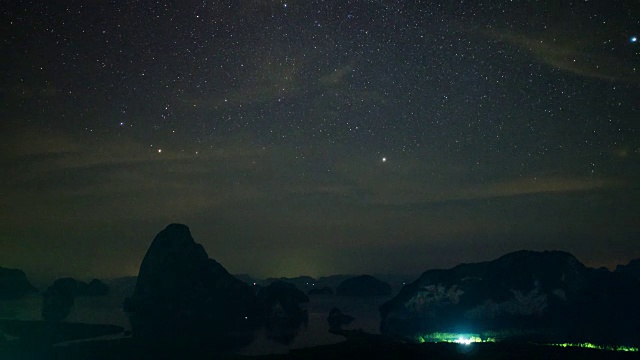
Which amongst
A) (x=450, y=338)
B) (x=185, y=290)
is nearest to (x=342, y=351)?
(x=450, y=338)

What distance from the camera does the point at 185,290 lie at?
4446 inches

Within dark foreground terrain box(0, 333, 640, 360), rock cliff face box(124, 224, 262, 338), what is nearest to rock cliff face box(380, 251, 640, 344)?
dark foreground terrain box(0, 333, 640, 360)

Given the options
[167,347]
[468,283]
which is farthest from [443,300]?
[167,347]

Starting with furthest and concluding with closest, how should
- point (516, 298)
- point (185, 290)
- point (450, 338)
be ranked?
point (185, 290) < point (516, 298) < point (450, 338)

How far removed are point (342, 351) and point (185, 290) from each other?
70.1 metres

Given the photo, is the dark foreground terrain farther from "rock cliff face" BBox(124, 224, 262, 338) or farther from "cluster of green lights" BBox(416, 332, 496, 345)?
"rock cliff face" BBox(124, 224, 262, 338)

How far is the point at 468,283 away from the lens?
9031cm

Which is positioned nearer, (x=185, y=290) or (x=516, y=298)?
(x=516, y=298)

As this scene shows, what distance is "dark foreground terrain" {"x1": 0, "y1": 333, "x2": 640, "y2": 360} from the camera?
46250mm

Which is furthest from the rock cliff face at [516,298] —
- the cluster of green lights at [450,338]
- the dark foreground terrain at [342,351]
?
the dark foreground terrain at [342,351]

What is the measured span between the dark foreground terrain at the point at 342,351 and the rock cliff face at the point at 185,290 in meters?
36.2

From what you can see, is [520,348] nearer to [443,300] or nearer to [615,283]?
[443,300]

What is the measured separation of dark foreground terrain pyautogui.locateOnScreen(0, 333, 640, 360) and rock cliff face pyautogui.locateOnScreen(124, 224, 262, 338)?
36.2 meters

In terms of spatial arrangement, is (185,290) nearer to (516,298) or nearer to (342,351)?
(342,351)
